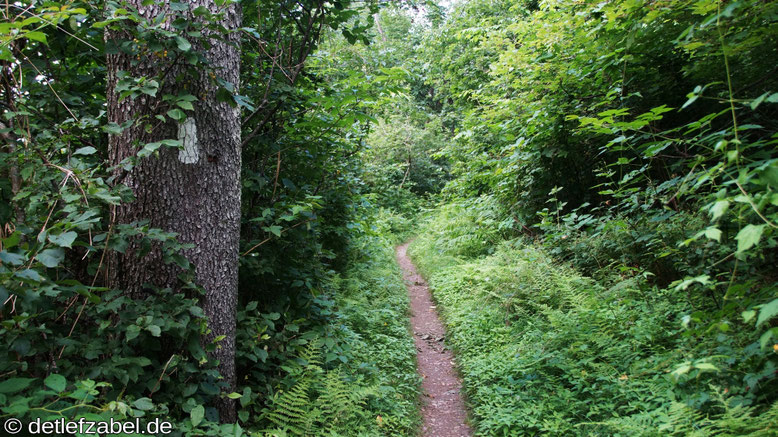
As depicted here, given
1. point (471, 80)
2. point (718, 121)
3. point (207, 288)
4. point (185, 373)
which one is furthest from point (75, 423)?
point (471, 80)

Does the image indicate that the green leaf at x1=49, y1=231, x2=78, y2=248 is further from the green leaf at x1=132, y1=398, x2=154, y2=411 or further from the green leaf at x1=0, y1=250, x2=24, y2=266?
the green leaf at x1=132, y1=398, x2=154, y2=411

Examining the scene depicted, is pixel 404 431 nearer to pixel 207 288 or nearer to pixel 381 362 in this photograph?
pixel 381 362

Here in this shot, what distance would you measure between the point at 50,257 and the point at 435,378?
4.78m

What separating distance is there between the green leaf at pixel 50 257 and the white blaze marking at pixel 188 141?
1076mm

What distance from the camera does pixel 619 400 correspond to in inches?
131

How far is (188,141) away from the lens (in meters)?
2.66

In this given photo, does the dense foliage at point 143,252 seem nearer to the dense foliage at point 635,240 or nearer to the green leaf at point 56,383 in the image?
the green leaf at point 56,383

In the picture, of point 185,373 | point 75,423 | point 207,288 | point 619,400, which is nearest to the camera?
point 75,423

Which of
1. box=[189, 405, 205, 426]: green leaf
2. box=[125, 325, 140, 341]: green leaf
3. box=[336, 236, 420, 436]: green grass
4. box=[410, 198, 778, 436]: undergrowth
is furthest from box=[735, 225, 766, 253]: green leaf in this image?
box=[336, 236, 420, 436]: green grass

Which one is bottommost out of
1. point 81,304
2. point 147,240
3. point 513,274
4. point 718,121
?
point 513,274

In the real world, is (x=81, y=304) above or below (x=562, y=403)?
above

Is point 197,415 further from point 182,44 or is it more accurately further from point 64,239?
point 182,44

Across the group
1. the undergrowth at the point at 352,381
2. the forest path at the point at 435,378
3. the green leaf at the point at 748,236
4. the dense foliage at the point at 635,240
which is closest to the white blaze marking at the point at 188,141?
the undergrowth at the point at 352,381

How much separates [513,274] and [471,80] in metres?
9.69
